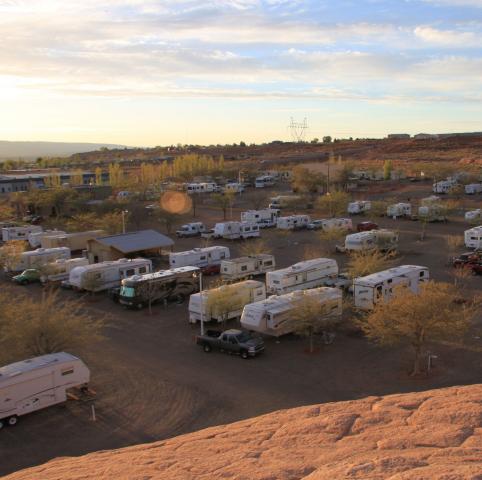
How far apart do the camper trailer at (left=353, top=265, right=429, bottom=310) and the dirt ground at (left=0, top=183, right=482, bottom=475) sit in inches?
91.6

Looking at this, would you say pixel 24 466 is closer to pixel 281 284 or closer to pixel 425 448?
pixel 425 448

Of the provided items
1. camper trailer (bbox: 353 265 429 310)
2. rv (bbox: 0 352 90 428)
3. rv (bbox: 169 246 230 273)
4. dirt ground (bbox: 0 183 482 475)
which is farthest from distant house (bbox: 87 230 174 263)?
rv (bbox: 0 352 90 428)

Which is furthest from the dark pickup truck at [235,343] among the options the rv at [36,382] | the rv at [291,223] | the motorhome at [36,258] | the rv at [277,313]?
the rv at [291,223]

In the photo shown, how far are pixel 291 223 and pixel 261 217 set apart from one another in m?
2.85

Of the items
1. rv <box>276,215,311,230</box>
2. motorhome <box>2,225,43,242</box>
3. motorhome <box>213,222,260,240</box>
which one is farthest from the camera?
rv <box>276,215,311,230</box>

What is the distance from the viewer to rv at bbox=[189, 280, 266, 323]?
2052cm

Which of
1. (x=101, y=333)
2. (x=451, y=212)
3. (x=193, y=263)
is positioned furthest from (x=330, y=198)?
(x=101, y=333)

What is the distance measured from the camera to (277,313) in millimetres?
19125

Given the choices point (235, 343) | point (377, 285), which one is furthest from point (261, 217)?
point (235, 343)

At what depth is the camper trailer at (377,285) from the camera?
21.1 meters

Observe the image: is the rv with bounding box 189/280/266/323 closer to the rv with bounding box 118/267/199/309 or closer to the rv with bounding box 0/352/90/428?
the rv with bounding box 118/267/199/309

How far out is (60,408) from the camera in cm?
1477

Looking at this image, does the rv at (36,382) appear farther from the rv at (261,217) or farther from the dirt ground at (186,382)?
the rv at (261,217)

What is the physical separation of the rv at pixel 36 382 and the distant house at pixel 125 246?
1620cm
